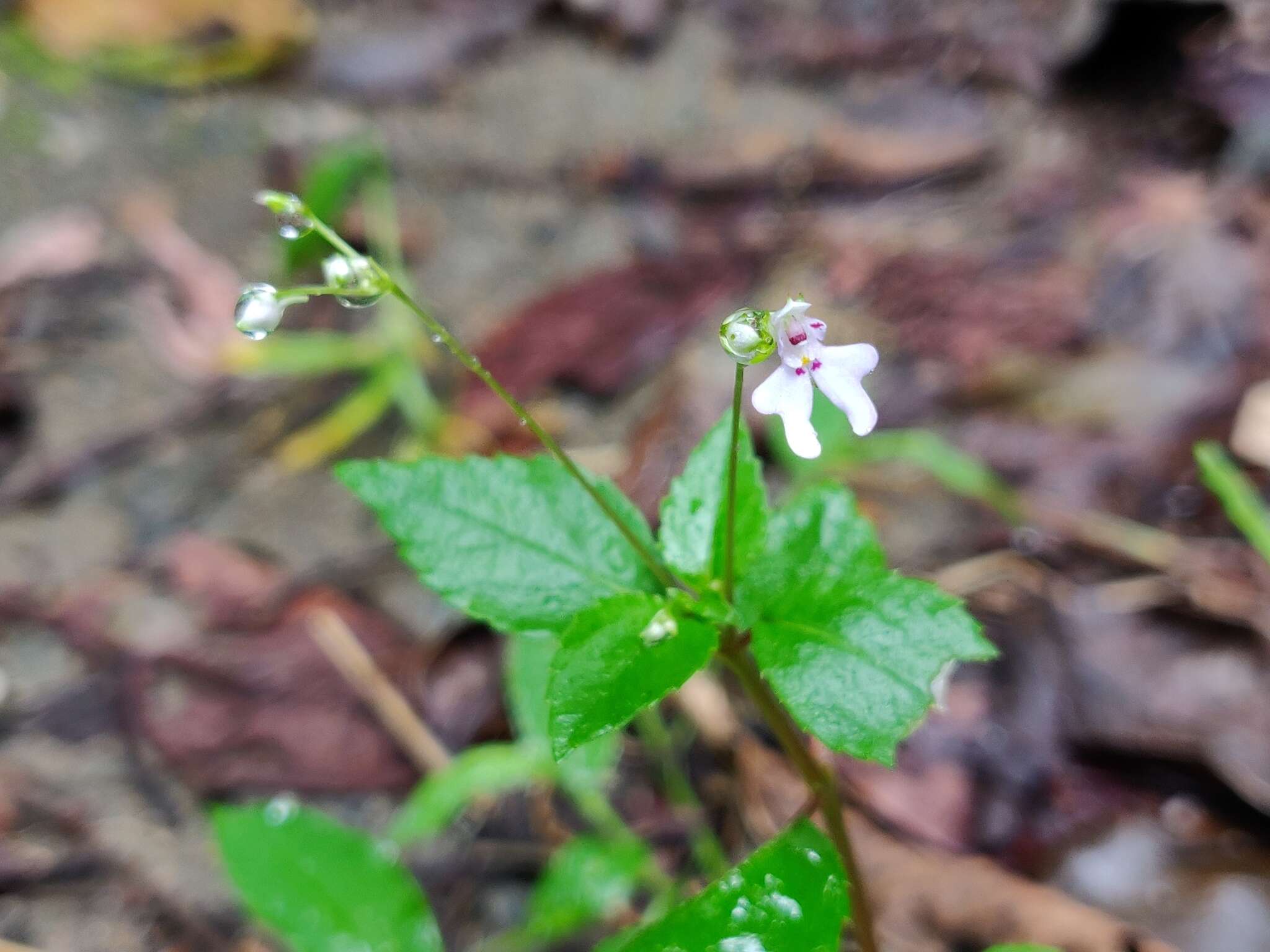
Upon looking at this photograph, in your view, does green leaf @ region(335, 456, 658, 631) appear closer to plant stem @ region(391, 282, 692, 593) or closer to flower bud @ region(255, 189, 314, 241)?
plant stem @ region(391, 282, 692, 593)

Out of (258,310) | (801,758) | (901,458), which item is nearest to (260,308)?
(258,310)

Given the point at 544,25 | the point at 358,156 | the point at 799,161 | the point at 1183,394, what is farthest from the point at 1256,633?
the point at 544,25

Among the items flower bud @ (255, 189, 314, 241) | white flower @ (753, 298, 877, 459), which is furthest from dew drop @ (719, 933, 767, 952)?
flower bud @ (255, 189, 314, 241)

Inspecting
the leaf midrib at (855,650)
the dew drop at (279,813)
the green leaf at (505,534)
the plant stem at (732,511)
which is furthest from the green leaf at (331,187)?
the leaf midrib at (855,650)

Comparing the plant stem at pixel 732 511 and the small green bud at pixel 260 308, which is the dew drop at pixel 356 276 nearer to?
the small green bud at pixel 260 308

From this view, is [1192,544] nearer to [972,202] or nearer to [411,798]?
[972,202]
